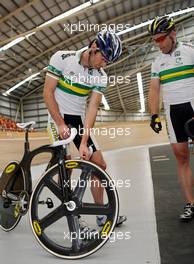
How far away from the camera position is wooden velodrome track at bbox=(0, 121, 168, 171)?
7.94 metres

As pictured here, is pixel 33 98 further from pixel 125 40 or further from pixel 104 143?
pixel 104 143

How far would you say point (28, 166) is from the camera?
9.21ft

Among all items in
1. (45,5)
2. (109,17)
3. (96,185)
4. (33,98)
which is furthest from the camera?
(33,98)

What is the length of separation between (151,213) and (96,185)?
901 millimetres

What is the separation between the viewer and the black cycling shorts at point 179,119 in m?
2.94

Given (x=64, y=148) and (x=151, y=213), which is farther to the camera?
(x=151, y=213)

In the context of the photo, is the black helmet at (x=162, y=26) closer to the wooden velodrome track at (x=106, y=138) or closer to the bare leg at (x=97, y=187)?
the bare leg at (x=97, y=187)

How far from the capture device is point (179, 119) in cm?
297

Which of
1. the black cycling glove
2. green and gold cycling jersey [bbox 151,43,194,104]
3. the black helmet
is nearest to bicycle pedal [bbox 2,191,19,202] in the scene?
the black cycling glove

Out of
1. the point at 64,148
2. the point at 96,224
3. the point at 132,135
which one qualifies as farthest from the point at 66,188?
the point at 132,135

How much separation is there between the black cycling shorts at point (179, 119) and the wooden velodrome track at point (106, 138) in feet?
14.7

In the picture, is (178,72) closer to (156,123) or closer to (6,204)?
(156,123)

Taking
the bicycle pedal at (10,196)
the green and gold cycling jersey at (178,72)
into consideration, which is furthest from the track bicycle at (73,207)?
the green and gold cycling jersey at (178,72)

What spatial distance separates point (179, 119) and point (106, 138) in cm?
1111
